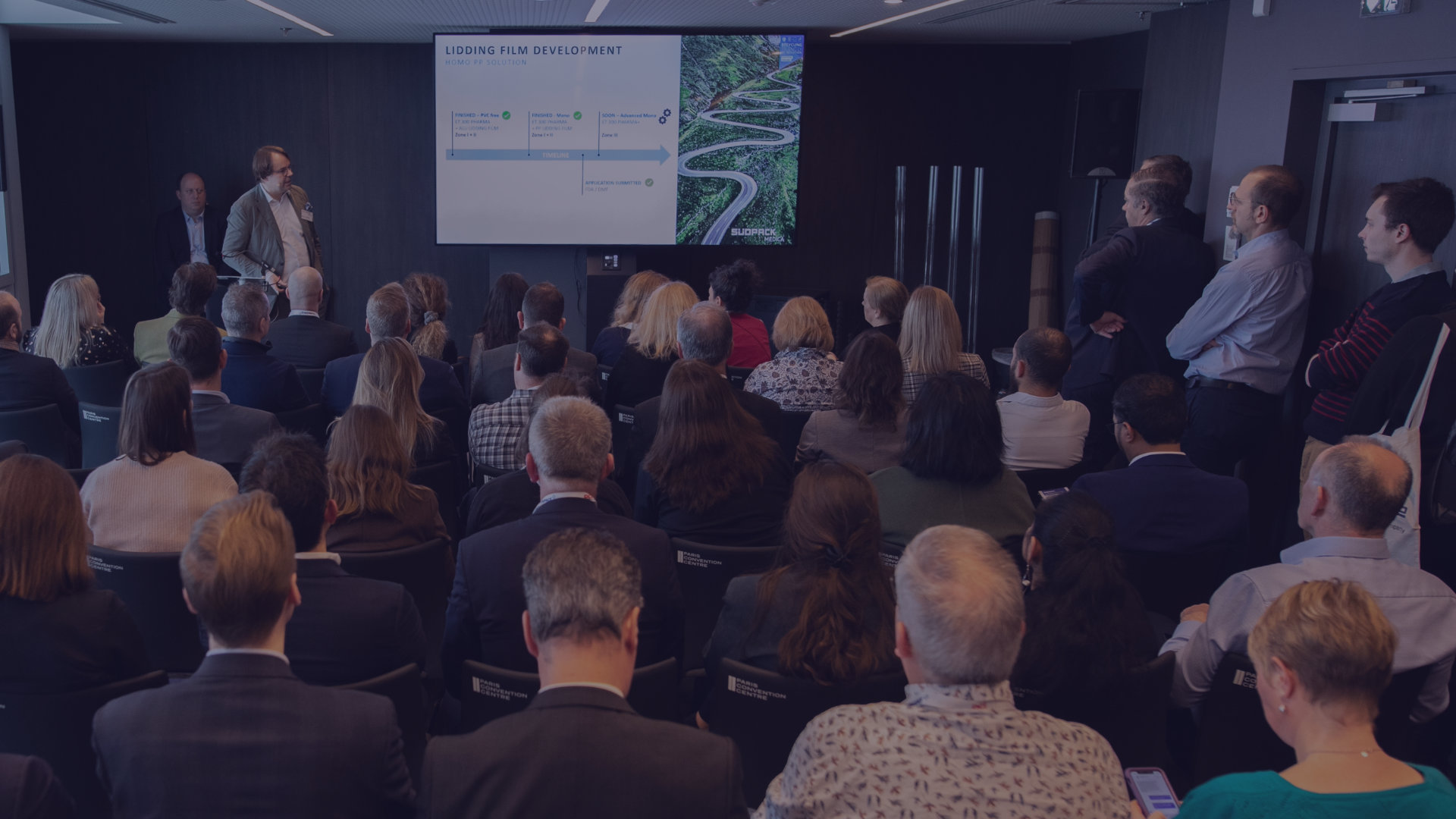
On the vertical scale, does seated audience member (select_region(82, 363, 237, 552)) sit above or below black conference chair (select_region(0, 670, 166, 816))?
above

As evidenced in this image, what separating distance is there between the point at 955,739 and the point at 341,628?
4.19 ft

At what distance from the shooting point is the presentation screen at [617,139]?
779 cm

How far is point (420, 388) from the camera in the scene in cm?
422

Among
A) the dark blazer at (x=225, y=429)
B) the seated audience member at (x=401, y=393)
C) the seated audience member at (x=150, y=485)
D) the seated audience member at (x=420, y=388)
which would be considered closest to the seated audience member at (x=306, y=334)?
the seated audience member at (x=420, y=388)

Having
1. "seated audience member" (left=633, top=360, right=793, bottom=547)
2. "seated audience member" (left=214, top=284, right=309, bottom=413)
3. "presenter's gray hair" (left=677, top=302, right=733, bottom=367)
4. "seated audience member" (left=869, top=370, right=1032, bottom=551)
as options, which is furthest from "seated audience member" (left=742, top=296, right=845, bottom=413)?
"seated audience member" (left=214, top=284, right=309, bottom=413)

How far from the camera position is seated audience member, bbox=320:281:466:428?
14.2 feet

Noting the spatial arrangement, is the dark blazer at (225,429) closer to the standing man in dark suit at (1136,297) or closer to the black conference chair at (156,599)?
the black conference chair at (156,599)

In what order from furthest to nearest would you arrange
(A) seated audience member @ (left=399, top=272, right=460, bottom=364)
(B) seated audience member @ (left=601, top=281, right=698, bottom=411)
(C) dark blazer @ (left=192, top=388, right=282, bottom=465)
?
(A) seated audience member @ (left=399, top=272, right=460, bottom=364) < (B) seated audience member @ (left=601, top=281, right=698, bottom=411) < (C) dark blazer @ (left=192, top=388, right=282, bottom=465)

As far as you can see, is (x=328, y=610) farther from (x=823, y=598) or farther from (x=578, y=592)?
(x=823, y=598)

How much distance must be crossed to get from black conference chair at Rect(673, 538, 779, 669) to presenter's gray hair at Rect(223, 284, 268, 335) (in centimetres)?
243

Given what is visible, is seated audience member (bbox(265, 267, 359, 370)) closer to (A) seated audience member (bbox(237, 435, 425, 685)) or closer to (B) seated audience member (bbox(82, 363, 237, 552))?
(B) seated audience member (bbox(82, 363, 237, 552))

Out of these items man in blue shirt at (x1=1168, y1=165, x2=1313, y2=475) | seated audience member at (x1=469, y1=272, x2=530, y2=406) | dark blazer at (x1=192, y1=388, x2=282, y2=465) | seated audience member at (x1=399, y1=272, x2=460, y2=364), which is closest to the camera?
dark blazer at (x1=192, y1=388, x2=282, y2=465)

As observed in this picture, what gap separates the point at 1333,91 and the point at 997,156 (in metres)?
4.35

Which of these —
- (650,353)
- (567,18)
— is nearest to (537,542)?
(650,353)
